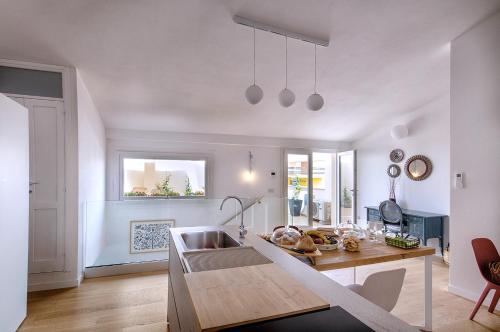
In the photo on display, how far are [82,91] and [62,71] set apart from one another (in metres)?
0.32

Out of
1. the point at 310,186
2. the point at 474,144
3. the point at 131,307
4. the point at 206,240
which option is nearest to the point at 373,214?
the point at 310,186

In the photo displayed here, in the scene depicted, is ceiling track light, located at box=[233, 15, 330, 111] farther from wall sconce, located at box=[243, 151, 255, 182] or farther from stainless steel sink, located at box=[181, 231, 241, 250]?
wall sconce, located at box=[243, 151, 255, 182]

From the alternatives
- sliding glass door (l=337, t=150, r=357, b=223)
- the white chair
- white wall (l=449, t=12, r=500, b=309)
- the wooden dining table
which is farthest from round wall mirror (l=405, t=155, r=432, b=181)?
the white chair

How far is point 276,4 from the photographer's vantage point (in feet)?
7.52

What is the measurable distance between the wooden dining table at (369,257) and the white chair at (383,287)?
0.17m

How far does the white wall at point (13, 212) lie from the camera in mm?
1898

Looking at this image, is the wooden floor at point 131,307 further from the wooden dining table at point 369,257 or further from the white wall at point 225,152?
the white wall at point 225,152

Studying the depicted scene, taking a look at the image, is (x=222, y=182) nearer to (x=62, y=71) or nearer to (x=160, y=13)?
(x=62, y=71)

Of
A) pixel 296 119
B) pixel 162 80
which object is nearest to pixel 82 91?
pixel 162 80

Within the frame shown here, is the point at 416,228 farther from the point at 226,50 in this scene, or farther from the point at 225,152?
the point at 226,50

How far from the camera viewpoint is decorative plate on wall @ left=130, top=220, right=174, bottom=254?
151 inches

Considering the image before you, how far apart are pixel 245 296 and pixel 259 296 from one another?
0.05 m

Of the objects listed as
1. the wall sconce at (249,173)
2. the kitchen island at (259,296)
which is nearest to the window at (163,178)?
the wall sconce at (249,173)

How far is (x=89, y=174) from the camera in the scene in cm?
357
